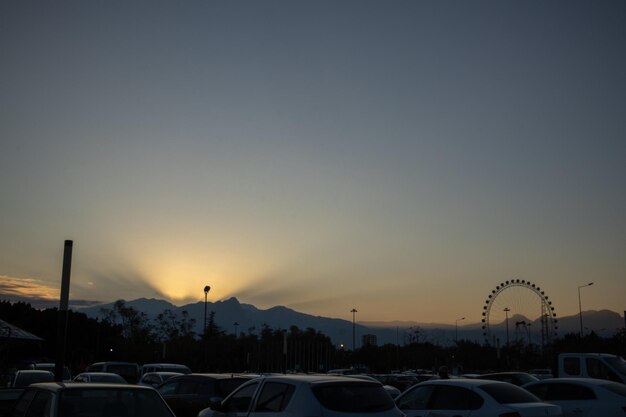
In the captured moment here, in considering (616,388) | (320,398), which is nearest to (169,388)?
(320,398)

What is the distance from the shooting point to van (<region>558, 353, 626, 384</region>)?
2134 cm

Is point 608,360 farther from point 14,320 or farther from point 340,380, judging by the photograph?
point 14,320

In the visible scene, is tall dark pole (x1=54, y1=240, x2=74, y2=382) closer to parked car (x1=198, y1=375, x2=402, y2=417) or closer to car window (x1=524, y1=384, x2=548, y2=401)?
parked car (x1=198, y1=375, x2=402, y2=417)

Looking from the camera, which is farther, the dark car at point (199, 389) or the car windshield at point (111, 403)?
the dark car at point (199, 389)

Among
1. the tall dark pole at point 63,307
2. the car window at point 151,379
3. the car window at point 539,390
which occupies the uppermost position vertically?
the tall dark pole at point 63,307

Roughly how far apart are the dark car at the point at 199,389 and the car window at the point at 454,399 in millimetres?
5868

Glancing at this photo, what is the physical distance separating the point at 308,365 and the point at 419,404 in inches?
2364

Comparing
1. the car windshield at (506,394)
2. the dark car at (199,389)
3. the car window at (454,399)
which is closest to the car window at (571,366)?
the car windshield at (506,394)

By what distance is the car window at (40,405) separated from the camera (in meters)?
9.32

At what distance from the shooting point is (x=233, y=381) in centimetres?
1750

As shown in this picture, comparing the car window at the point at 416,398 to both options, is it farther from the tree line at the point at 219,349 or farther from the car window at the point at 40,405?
the tree line at the point at 219,349

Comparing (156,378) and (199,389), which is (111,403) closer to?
(199,389)

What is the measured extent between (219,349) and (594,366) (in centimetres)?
4857

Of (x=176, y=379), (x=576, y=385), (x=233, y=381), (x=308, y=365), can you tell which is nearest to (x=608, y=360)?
(x=576, y=385)
